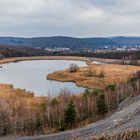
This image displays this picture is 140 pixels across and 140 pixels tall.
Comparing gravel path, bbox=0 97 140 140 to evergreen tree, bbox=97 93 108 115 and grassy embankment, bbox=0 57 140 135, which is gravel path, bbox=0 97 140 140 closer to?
grassy embankment, bbox=0 57 140 135

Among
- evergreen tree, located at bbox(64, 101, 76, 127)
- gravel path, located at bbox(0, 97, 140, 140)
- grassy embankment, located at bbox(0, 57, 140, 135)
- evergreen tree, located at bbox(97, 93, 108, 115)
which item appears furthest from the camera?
evergreen tree, located at bbox(97, 93, 108, 115)

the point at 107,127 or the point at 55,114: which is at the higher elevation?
the point at 55,114

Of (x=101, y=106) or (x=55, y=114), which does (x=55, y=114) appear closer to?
(x=55, y=114)

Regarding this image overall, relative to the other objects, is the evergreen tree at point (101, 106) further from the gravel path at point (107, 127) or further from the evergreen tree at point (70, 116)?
the evergreen tree at point (70, 116)

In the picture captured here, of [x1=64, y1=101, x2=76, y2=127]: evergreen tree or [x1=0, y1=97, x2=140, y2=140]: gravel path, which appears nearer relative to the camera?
[x1=0, y1=97, x2=140, y2=140]: gravel path

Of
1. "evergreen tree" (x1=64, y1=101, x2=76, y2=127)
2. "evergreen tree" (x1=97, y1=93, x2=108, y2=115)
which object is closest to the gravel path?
"evergreen tree" (x1=64, y1=101, x2=76, y2=127)

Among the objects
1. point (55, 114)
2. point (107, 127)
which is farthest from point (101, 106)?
point (107, 127)

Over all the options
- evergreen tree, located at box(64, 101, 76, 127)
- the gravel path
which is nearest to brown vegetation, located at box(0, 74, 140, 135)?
evergreen tree, located at box(64, 101, 76, 127)

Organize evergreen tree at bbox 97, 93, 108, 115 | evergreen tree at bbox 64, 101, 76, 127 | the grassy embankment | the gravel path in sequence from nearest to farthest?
the gravel path
the grassy embankment
evergreen tree at bbox 64, 101, 76, 127
evergreen tree at bbox 97, 93, 108, 115

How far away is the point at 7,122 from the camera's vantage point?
121 feet

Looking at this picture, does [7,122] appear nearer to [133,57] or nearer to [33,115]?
[33,115]

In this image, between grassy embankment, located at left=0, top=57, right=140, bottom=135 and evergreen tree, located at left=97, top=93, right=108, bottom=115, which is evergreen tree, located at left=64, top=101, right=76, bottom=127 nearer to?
grassy embankment, located at left=0, top=57, right=140, bottom=135

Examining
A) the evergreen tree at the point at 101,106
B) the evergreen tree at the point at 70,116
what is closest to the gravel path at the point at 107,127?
the evergreen tree at the point at 70,116

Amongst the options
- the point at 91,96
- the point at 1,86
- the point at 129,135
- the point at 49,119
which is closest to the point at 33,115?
the point at 49,119
